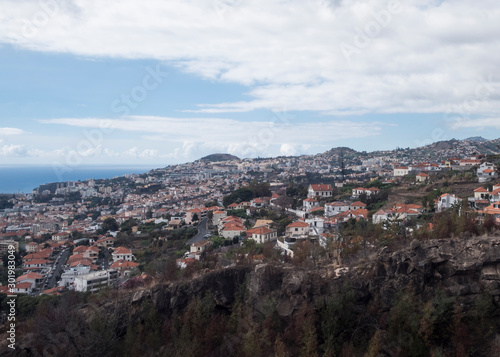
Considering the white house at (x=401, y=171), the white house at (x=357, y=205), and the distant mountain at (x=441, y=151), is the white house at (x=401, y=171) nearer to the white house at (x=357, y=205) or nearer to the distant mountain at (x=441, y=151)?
the white house at (x=357, y=205)

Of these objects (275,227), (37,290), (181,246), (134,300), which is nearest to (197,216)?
(181,246)

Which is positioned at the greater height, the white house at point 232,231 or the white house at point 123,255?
the white house at point 232,231

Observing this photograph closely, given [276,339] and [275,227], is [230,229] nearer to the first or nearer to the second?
[275,227]

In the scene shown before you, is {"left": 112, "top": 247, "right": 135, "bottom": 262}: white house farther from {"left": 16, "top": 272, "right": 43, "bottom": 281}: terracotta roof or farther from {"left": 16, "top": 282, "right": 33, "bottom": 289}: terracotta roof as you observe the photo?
{"left": 16, "top": 282, "right": 33, "bottom": 289}: terracotta roof

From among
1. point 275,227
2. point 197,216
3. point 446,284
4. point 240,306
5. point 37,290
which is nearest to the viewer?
point 446,284

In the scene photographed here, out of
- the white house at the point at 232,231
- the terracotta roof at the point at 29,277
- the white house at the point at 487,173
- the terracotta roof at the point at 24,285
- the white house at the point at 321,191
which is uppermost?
the white house at the point at 487,173

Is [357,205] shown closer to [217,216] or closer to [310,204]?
[310,204]

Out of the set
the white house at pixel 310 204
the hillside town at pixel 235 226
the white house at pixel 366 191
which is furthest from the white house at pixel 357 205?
the white house at pixel 310 204

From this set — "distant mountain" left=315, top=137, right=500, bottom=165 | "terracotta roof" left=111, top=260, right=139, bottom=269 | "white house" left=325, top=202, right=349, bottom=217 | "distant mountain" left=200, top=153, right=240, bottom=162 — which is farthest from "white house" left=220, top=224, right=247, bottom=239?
"distant mountain" left=200, top=153, right=240, bottom=162

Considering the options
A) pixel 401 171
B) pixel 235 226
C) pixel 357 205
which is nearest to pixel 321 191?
pixel 357 205
